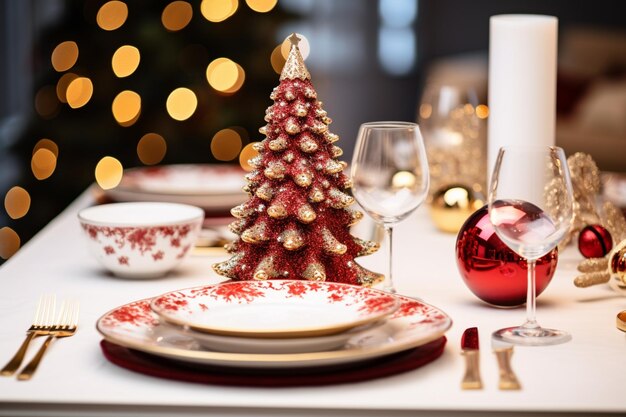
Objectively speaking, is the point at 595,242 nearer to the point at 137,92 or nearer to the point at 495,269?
the point at 495,269

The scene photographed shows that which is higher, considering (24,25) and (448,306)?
(24,25)

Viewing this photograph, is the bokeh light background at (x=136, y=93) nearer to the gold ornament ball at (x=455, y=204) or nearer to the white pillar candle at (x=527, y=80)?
the gold ornament ball at (x=455, y=204)

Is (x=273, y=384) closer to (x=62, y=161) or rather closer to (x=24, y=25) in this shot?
(x=62, y=161)

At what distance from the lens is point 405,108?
769 cm

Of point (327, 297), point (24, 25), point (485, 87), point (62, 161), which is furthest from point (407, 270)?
point (485, 87)

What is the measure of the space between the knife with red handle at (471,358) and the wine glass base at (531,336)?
3 cm

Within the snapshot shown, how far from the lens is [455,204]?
5.43ft

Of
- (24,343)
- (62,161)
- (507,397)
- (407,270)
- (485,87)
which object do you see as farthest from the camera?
(485,87)

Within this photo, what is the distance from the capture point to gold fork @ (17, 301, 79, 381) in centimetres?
92

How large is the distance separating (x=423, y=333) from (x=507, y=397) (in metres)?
0.12

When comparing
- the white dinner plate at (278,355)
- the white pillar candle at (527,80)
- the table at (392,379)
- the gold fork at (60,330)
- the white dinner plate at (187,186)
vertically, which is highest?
the white pillar candle at (527,80)

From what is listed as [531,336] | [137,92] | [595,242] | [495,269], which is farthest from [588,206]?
[137,92]

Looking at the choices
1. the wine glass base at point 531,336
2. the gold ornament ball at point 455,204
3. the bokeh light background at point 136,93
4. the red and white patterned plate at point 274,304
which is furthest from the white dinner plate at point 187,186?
the bokeh light background at point 136,93

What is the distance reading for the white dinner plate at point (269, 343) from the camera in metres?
0.90
